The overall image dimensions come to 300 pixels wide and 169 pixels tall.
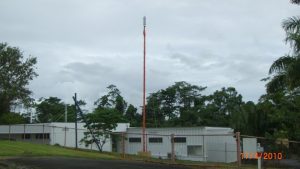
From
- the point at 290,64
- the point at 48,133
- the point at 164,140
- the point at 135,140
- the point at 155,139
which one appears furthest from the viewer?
the point at 48,133

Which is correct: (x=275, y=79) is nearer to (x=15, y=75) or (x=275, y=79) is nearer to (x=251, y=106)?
(x=251, y=106)

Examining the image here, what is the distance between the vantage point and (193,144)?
52.4 m

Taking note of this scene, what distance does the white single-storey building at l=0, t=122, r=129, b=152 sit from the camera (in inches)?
2218

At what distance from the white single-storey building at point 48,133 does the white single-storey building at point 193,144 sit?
15.1 feet

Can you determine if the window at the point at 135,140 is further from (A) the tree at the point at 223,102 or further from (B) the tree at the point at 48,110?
(B) the tree at the point at 48,110

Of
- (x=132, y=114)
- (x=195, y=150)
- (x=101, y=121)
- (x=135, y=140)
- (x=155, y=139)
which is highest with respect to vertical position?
(x=132, y=114)

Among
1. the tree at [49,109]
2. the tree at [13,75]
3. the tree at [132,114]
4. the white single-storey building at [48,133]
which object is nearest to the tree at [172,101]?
the tree at [132,114]

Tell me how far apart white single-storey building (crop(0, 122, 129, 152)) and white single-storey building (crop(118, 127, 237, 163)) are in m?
4.62

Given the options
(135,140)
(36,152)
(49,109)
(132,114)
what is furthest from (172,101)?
(36,152)

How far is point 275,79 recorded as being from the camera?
25969mm

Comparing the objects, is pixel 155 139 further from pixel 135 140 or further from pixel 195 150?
pixel 195 150

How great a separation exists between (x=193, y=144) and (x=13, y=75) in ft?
65.7

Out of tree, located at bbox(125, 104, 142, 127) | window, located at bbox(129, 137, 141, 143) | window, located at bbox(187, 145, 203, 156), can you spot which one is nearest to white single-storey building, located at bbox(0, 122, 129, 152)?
window, located at bbox(129, 137, 141, 143)

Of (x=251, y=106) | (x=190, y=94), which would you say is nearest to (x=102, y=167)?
(x=251, y=106)
